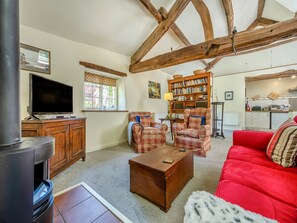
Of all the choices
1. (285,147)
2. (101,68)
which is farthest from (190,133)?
(101,68)

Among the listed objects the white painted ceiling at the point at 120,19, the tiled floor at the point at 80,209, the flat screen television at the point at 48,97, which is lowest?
the tiled floor at the point at 80,209

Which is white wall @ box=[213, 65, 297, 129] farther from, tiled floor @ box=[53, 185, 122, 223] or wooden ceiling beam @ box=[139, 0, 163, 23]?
tiled floor @ box=[53, 185, 122, 223]

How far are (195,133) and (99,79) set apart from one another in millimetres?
2682

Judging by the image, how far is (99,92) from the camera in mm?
3607

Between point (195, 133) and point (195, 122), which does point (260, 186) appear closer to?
point (195, 133)

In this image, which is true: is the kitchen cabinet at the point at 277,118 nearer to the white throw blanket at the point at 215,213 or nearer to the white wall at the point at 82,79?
the white wall at the point at 82,79

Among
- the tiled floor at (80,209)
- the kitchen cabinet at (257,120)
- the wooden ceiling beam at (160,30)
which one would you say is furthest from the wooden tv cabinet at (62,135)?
the kitchen cabinet at (257,120)

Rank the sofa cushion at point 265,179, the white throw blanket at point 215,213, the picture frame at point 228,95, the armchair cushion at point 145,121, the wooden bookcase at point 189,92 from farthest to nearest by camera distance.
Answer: the picture frame at point 228,95
the wooden bookcase at point 189,92
the armchair cushion at point 145,121
the sofa cushion at point 265,179
the white throw blanket at point 215,213

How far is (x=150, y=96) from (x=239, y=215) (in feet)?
14.2

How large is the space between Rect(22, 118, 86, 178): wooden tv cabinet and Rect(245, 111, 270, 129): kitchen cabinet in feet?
21.9

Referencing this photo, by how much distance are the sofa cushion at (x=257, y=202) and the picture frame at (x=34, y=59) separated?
10.2 feet

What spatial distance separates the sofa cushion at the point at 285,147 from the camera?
1261 millimetres

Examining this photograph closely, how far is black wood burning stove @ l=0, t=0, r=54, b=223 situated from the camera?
26.8 inches

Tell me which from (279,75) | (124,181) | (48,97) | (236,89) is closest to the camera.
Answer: (124,181)
